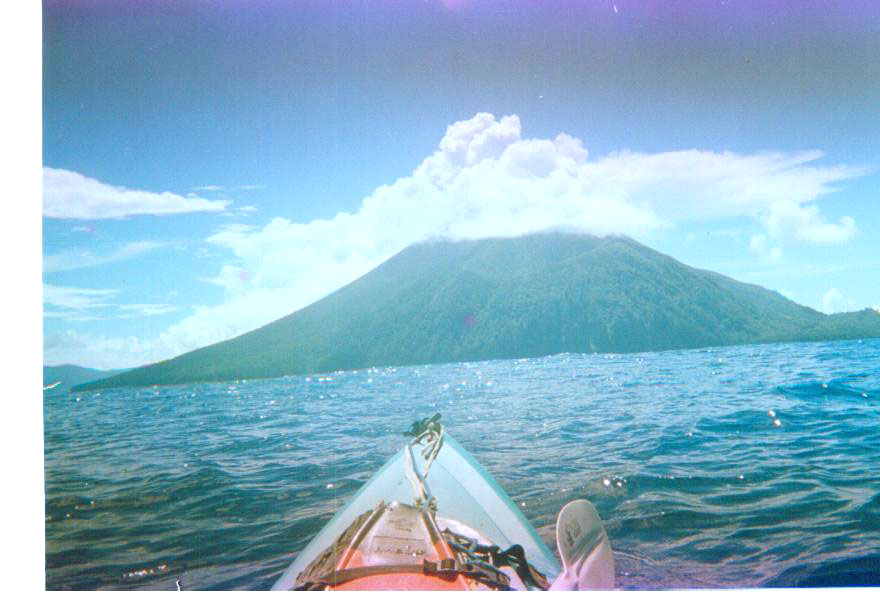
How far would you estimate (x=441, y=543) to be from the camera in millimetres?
2252

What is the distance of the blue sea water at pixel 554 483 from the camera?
280 cm

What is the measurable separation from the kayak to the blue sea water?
38cm

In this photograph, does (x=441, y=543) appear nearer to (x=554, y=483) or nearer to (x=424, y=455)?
(x=424, y=455)

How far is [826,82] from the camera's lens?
5199 millimetres

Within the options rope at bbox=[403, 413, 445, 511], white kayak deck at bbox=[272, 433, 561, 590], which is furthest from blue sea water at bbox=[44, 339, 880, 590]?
rope at bbox=[403, 413, 445, 511]

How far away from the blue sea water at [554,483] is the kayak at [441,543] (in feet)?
1.23


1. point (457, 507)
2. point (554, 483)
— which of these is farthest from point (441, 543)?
point (554, 483)

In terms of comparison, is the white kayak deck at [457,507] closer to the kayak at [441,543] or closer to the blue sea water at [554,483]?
the kayak at [441,543]

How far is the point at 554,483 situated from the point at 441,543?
1883 millimetres

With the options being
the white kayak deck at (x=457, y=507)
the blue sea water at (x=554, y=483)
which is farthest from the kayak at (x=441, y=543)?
the blue sea water at (x=554, y=483)

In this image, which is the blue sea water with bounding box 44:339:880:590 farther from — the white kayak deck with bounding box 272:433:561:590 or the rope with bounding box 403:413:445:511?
the rope with bounding box 403:413:445:511

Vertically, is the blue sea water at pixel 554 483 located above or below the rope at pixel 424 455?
below

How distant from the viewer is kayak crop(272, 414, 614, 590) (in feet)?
6.84
